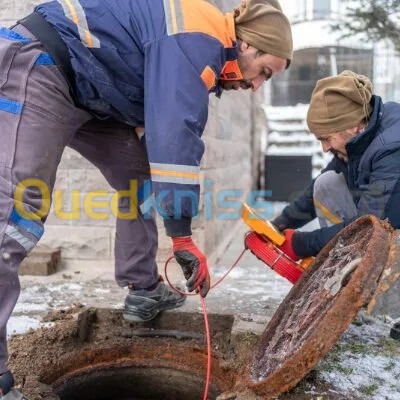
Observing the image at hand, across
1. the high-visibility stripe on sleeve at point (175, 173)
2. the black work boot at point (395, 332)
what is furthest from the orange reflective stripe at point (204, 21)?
the black work boot at point (395, 332)

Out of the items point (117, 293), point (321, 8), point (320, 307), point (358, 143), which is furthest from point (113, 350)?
point (321, 8)

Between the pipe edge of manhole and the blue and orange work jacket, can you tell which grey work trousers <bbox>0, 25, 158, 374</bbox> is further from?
the pipe edge of manhole

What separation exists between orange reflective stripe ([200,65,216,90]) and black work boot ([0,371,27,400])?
1228mm

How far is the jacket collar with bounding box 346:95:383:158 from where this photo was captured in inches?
89.6

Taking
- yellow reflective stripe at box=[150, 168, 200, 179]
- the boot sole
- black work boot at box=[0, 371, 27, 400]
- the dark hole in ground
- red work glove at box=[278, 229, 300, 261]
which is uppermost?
yellow reflective stripe at box=[150, 168, 200, 179]

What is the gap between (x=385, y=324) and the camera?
250 centimetres

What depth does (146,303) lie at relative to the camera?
252 cm

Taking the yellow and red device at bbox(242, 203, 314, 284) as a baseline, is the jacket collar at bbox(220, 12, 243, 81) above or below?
above

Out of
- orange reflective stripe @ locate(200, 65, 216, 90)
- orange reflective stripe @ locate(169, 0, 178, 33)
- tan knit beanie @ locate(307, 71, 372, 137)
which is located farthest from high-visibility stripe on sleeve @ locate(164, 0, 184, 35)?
tan knit beanie @ locate(307, 71, 372, 137)

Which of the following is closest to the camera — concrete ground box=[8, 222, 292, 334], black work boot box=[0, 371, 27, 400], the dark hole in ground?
black work boot box=[0, 371, 27, 400]

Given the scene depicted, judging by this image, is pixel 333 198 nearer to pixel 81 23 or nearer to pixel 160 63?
pixel 160 63

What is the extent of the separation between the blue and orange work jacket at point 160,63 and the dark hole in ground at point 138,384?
1.01 m

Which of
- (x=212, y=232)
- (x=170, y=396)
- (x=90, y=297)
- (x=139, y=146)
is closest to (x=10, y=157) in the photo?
(x=139, y=146)

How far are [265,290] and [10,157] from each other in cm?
192
